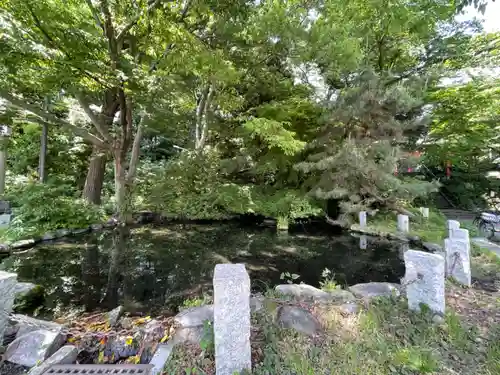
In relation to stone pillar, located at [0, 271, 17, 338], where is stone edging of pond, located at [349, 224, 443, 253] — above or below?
below

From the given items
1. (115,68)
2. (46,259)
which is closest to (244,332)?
(46,259)

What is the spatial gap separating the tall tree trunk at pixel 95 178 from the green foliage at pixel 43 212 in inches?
53.8

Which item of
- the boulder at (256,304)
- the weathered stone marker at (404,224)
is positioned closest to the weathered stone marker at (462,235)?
the boulder at (256,304)

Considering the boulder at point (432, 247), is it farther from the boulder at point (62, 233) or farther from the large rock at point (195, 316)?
the boulder at point (62, 233)

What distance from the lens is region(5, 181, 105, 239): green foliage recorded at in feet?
17.5

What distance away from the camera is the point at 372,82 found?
22.4 feet

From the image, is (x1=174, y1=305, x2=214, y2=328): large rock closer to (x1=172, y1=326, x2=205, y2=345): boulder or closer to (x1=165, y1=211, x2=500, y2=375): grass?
(x1=172, y1=326, x2=205, y2=345): boulder

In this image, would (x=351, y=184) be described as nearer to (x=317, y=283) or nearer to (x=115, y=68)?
(x=317, y=283)

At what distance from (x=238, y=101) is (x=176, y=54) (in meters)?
3.57

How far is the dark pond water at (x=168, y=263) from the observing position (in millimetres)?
3245

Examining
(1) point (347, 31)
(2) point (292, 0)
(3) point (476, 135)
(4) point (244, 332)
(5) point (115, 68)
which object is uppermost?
(2) point (292, 0)

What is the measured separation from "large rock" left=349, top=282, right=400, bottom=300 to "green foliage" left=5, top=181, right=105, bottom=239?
6538 millimetres

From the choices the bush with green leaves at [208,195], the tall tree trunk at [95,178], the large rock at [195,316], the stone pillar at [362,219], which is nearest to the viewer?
the large rock at [195,316]

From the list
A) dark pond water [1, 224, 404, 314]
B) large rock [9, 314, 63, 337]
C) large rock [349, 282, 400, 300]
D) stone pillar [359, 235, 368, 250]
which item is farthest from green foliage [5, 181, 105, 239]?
stone pillar [359, 235, 368, 250]
